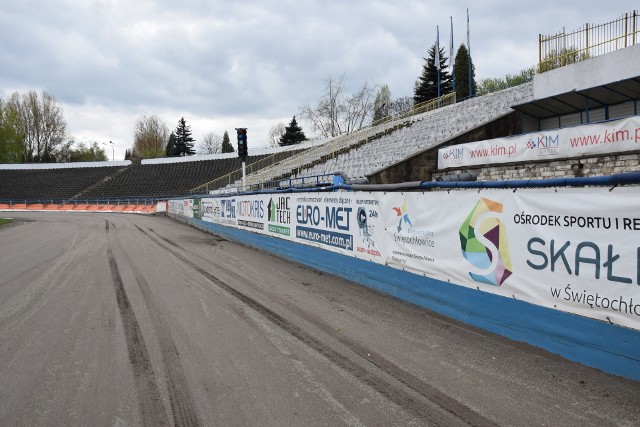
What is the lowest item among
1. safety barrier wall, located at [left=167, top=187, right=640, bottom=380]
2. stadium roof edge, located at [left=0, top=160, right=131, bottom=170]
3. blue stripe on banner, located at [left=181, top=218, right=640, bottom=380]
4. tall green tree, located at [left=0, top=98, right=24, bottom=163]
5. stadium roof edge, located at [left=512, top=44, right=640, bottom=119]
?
blue stripe on banner, located at [left=181, top=218, right=640, bottom=380]

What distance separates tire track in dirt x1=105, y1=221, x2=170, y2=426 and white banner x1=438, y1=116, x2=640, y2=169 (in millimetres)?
13067

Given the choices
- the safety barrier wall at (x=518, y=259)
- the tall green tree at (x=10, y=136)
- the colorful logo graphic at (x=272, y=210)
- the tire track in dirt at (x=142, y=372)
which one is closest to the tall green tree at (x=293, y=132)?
the tall green tree at (x=10, y=136)

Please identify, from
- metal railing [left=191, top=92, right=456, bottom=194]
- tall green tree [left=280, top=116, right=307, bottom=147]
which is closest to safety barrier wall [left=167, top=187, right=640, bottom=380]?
metal railing [left=191, top=92, right=456, bottom=194]

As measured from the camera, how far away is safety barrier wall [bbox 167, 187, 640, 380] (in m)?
4.02

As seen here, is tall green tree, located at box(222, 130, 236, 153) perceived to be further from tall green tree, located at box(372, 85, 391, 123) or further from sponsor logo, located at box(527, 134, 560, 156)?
sponsor logo, located at box(527, 134, 560, 156)

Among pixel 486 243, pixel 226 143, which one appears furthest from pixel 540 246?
pixel 226 143

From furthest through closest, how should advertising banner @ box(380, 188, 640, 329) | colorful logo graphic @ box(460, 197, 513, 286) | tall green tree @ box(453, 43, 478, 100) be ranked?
1. tall green tree @ box(453, 43, 478, 100)
2. colorful logo graphic @ box(460, 197, 513, 286)
3. advertising banner @ box(380, 188, 640, 329)

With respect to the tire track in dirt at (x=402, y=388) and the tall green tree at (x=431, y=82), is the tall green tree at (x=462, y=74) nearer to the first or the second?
the tall green tree at (x=431, y=82)

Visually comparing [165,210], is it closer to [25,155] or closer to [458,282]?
[458,282]

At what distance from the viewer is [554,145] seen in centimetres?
1430

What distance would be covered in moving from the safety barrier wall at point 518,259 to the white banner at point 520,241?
0.01m

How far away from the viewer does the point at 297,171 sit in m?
31.9

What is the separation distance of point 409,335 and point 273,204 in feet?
26.6

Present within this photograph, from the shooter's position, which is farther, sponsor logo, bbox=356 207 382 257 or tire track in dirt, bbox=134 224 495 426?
sponsor logo, bbox=356 207 382 257
